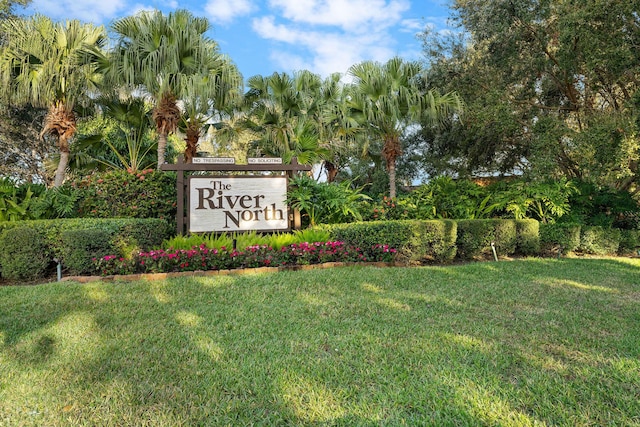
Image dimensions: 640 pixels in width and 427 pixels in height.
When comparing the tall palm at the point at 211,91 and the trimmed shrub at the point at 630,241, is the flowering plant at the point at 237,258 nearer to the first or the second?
the tall palm at the point at 211,91

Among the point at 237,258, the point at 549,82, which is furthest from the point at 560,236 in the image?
the point at 237,258

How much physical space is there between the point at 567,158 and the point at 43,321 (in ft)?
40.4

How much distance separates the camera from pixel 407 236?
622cm

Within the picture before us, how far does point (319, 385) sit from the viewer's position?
2.05 metres

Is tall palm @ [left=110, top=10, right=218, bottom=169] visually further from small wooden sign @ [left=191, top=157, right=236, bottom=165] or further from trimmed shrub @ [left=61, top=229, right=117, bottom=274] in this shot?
trimmed shrub @ [left=61, top=229, right=117, bottom=274]

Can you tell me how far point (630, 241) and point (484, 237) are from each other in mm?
4252

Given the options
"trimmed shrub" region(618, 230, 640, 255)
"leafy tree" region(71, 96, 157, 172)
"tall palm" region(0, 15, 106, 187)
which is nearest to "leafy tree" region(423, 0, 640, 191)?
"trimmed shrub" region(618, 230, 640, 255)

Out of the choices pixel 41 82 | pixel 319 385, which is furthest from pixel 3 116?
pixel 319 385

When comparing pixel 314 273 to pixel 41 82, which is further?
pixel 41 82

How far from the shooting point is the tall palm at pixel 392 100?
9.59 metres

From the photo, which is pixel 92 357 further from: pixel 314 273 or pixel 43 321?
pixel 314 273

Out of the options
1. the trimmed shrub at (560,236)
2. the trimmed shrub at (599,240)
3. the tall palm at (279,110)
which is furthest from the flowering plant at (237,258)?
the tall palm at (279,110)

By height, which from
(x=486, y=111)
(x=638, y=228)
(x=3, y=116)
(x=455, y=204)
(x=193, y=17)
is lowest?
(x=638, y=228)

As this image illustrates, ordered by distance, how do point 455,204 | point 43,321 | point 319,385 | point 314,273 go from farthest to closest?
point 455,204 < point 314,273 < point 43,321 < point 319,385
